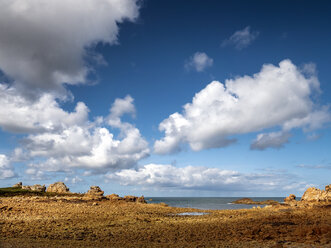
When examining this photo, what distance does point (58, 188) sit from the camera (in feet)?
313

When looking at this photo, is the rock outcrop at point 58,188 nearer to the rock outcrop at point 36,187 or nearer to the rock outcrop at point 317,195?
the rock outcrop at point 36,187

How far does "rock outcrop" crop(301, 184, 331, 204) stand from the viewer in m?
57.6

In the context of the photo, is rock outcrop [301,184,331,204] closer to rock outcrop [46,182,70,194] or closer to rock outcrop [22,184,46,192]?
rock outcrop [46,182,70,194]

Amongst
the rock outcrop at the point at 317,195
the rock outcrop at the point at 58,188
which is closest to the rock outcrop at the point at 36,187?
the rock outcrop at the point at 58,188

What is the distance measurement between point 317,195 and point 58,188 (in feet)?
268

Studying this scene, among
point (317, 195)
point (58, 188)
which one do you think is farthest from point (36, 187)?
point (317, 195)

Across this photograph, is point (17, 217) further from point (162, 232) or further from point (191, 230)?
point (191, 230)

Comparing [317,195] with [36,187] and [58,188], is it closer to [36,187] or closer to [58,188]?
[58,188]

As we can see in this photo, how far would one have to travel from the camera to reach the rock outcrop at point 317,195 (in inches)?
2268

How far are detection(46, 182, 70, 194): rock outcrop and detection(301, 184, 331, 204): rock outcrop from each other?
7647 centimetres

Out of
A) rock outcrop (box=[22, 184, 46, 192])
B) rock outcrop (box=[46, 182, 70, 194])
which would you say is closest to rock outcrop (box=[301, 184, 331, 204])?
rock outcrop (box=[46, 182, 70, 194])

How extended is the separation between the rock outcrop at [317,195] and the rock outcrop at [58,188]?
251ft

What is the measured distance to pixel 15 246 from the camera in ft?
51.5

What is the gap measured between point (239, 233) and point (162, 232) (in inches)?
254
